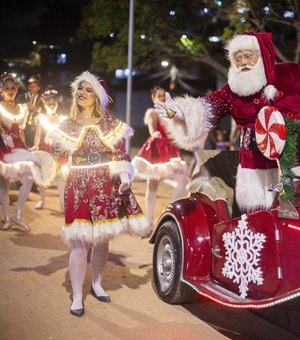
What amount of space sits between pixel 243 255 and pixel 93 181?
1.50m

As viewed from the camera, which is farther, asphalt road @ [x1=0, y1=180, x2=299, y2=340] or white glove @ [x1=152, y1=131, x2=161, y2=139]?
white glove @ [x1=152, y1=131, x2=161, y2=139]

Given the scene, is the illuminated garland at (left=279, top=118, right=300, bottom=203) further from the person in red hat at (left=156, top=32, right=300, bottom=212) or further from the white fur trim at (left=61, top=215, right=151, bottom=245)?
the white fur trim at (left=61, top=215, right=151, bottom=245)

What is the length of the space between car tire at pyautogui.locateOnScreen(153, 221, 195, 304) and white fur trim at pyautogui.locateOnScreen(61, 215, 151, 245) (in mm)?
369

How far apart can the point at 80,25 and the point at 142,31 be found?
4.19m

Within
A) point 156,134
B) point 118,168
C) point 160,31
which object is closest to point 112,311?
point 118,168

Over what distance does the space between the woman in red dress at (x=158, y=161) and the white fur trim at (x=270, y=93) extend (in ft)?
11.6

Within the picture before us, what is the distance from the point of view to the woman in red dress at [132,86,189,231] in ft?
27.3

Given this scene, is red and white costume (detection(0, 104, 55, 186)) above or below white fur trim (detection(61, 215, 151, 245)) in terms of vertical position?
above

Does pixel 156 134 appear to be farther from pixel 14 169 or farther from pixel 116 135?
pixel 116 135

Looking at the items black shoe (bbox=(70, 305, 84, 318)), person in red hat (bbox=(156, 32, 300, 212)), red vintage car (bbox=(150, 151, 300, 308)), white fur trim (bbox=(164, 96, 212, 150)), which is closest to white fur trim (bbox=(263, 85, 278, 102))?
person in red hat (bbox=(156, 32, 300, 212))

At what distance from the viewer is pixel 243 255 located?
431 cm

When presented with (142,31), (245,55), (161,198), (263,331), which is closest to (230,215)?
(263,331)

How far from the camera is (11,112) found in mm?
8070

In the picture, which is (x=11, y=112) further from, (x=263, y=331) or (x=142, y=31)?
(x=142, y=31)
